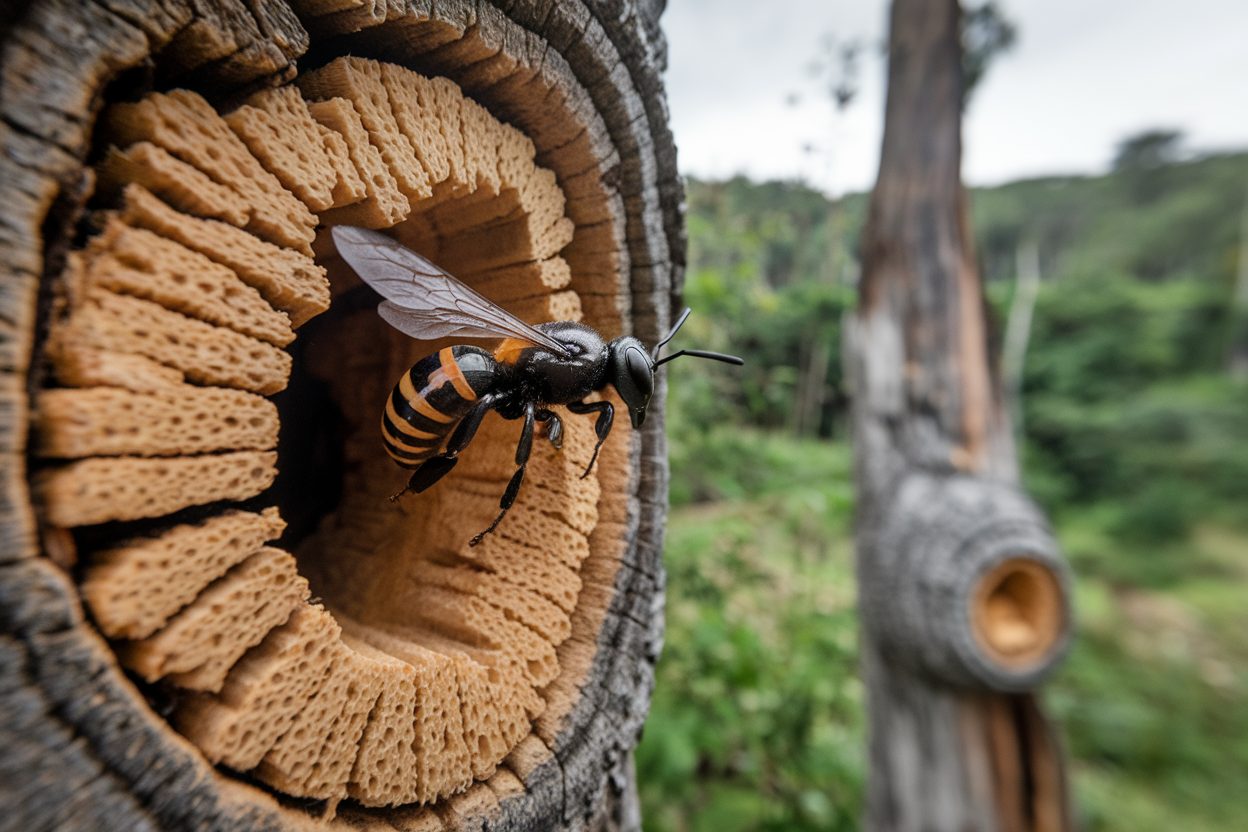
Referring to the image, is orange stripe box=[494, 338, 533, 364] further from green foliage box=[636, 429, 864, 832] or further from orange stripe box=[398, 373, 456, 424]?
green foliage box=[636, 429, 864, 832]

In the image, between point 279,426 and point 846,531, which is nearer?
point 279,426

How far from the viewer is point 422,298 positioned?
0.96m

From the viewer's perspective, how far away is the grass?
272 centimetres

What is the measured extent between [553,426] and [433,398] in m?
0.19

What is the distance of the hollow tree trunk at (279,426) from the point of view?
0.52 metres

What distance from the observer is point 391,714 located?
2.48 feet

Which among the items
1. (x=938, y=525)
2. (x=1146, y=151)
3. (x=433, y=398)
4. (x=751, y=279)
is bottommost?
(x=938, y=525)

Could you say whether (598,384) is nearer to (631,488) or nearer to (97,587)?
(631,488)

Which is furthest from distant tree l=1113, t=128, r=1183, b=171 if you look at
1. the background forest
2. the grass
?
the grass

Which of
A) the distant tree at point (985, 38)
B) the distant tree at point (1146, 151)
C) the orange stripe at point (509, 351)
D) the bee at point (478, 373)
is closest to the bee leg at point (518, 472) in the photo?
the bee at point (478, 373)

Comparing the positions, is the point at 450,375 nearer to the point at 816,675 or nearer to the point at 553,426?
the point at 553,426

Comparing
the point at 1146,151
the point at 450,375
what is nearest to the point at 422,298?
the point at 450,375

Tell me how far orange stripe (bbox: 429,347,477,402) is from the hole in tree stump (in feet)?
7.16

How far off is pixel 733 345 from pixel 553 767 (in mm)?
2589
